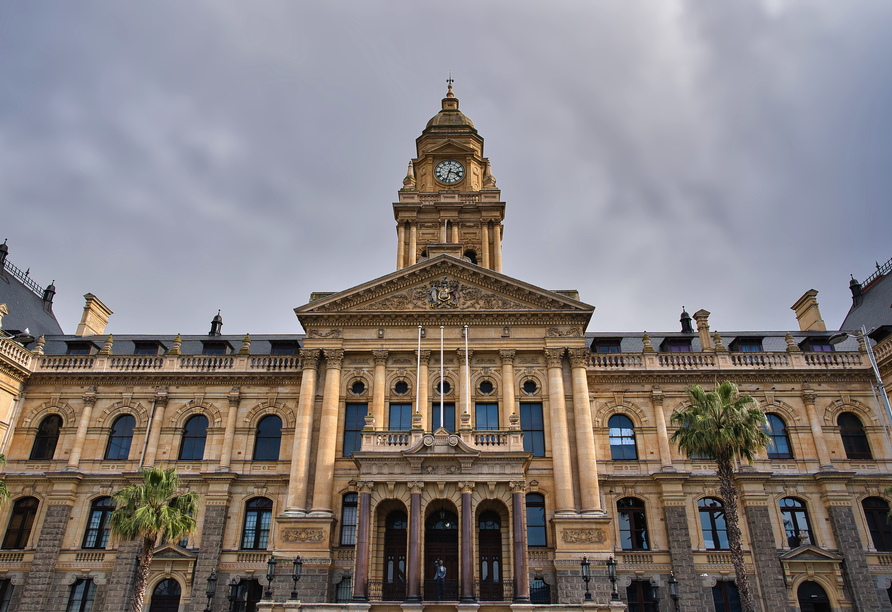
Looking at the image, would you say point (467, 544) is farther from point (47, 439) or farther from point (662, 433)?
point (47, 439)

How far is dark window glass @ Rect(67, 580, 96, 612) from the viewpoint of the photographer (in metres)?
35.1

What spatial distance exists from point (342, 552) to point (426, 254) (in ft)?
78.5

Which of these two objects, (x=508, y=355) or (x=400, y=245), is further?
(x=400, y=245)

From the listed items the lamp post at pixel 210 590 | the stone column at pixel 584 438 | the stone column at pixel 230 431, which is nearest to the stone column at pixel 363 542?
the lamp post at pixel 210 590

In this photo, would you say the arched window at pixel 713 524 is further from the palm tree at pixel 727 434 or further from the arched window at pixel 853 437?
the arched window at pixel 853 437

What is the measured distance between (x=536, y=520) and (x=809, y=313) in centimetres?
3077

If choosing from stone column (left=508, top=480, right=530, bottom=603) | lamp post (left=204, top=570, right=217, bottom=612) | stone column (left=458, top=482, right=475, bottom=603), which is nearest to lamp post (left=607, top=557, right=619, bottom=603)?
stone column (left=508, top=480, right=530, bottom=603)

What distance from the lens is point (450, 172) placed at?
5331 cm

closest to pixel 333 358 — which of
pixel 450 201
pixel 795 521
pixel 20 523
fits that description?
pixel 450 201

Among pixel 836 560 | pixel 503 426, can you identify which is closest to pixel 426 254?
pixel 503 426

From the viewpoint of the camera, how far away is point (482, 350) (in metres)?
37.8

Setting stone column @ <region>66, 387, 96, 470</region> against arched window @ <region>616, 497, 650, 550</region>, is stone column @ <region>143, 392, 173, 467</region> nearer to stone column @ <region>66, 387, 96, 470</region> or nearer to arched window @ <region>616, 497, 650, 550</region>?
stone column @ <region>66, 387, 96, 470</region>

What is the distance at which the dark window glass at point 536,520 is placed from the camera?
112 feet

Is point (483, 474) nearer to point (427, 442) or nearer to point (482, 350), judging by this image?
point (427, 442)
